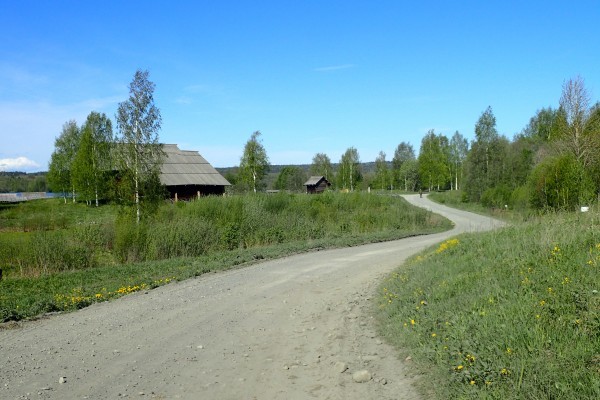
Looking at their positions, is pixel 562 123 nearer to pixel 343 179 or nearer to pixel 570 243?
pixel 570 243

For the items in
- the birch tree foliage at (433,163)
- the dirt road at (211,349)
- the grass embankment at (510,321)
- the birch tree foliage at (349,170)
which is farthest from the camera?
the birch tree foliage at (349,170)

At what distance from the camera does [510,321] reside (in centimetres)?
584

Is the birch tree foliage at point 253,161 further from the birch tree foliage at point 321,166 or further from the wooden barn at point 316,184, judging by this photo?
the birch tree foliage at point 321,166

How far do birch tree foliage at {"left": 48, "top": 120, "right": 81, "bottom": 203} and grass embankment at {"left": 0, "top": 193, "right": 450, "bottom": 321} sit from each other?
39070mm

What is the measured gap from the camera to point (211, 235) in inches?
931

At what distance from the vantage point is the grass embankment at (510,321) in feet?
15.7

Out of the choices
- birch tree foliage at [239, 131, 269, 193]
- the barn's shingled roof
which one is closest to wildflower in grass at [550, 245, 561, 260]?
the barn's shingled roof

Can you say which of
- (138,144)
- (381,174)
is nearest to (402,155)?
(381,174)

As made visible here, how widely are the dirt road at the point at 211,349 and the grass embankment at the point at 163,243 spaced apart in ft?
6.53

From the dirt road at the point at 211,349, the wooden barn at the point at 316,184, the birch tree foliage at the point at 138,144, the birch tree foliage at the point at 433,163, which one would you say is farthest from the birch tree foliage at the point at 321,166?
the dirt road at the point at 211,349

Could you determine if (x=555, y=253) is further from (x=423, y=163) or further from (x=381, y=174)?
(x=381, y=174)

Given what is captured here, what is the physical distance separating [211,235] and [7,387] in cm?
1752

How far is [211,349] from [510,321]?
4.21m

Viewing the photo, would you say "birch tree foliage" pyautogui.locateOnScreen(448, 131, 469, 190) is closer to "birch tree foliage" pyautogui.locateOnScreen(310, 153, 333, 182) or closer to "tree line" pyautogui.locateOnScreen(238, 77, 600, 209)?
"tree line" pyautogui.locateOnScreen(238, 77, 600, 209)
